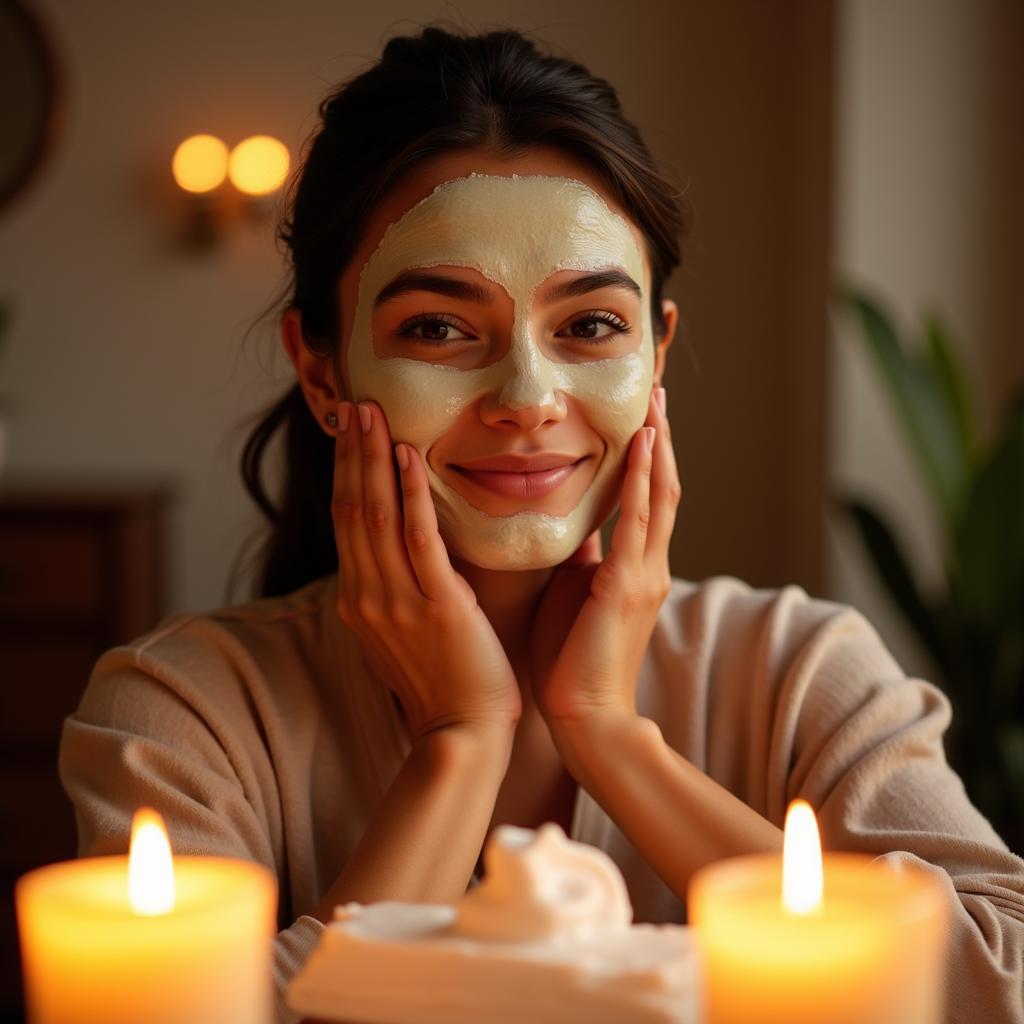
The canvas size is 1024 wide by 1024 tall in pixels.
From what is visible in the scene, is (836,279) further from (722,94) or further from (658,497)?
(658,497)

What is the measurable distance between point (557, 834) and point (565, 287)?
2.56ft

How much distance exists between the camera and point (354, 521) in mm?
1305

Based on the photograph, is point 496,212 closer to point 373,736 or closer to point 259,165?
point 373,736

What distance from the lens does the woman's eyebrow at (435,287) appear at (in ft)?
4.07

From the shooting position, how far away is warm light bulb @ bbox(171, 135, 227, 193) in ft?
11.2

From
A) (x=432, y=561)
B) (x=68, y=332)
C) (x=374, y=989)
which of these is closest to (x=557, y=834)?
(x=374, y=989)

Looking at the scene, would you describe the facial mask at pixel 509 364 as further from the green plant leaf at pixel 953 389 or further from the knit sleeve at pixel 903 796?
the green plant leaf at pixel 953 389

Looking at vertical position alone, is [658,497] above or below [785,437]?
above

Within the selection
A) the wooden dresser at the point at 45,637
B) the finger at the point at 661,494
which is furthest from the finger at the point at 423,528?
the wooden dresser at the point at 45,637

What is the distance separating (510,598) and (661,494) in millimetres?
208

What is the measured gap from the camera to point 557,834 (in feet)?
1.80

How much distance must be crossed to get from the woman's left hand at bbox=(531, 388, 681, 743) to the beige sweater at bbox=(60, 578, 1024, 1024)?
0.13m

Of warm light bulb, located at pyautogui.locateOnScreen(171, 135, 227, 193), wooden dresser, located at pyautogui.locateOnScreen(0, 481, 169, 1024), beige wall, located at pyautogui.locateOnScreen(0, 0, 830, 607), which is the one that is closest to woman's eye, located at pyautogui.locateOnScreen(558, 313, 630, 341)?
wooden dresser, located at pyautogui.locateOnScreen(0, 481, 169, 1024)

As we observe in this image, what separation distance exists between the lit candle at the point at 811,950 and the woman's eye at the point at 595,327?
86 cm
